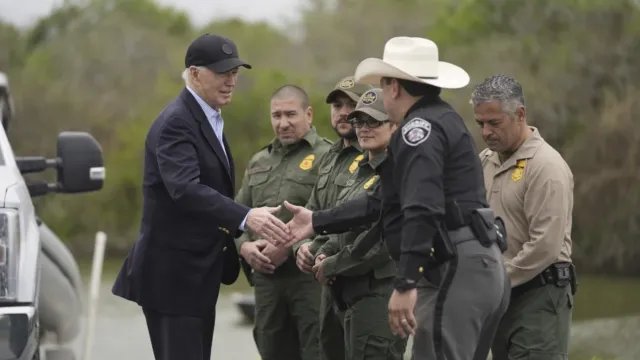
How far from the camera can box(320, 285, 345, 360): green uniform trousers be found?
21.6 feet

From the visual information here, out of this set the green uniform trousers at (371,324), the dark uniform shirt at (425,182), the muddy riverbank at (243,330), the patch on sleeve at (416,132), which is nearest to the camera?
the dark uniform shirt at (425,182)

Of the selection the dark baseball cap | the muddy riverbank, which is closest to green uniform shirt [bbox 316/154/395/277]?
the dark baseball cap

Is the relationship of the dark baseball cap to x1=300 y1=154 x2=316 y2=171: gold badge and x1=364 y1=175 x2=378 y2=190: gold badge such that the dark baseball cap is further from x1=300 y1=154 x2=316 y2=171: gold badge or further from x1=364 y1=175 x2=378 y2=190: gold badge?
x1=300 y1=154 x2=316 y2=171: gold badge

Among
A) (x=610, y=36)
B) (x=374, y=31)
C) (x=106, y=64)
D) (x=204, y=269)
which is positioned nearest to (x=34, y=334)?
(x=204, y=269)

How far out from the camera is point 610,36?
2250 cm

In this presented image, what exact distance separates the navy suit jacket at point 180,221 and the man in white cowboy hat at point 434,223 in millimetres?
904

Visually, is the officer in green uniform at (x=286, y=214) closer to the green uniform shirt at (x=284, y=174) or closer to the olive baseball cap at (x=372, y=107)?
the green uniform shirt at (x=284, y=174)

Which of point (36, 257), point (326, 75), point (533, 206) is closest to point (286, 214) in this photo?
point (533, 206)

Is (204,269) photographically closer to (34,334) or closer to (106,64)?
(34,334)

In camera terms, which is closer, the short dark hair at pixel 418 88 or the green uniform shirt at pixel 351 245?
the short dark hair at pixel 418 88

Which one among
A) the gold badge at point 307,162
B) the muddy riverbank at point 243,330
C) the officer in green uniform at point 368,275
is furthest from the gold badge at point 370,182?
the muddy riverbank at point 243,330

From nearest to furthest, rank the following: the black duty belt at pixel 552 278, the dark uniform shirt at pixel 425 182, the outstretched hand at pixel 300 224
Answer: the dark uniform shirt at pixel 425 182 < the outstretched hand at pixel 300 224 < the black duty belt at pixel 552 278

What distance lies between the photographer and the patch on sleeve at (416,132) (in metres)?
4.79

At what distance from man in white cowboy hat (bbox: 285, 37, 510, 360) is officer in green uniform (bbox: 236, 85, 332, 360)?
199 centimetres
